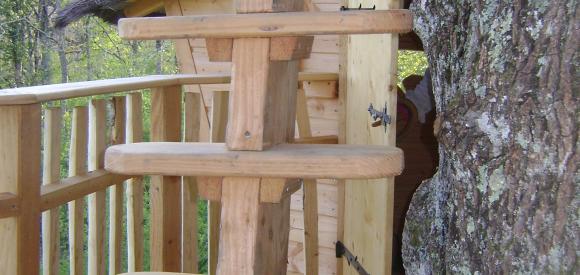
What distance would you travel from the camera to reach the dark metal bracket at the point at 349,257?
341cm

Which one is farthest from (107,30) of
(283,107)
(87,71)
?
(283,107)

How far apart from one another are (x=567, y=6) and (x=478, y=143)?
287mm

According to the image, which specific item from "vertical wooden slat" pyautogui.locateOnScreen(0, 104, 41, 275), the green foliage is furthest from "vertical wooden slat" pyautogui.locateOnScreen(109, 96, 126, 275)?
the green foliage

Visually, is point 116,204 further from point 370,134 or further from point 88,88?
point 370,134

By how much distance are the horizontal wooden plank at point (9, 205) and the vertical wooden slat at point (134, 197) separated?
743 millimetres

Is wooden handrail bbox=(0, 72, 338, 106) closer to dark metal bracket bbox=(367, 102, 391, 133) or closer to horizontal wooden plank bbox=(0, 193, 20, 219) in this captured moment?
horizontal wooden plank bbox=(0, 193, 20, 219)

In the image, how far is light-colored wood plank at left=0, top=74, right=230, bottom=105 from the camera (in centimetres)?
221

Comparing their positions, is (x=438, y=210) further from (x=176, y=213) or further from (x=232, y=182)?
(x=176, y=213)

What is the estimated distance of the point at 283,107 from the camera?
1.72 metres

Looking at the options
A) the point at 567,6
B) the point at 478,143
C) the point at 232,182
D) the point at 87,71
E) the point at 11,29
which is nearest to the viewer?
the point at 567,6

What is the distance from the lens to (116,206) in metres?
2.87

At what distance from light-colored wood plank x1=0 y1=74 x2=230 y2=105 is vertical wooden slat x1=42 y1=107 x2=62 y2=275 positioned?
0.34 ft

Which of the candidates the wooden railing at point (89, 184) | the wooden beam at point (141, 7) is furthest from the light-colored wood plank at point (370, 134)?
the wooden beam at point (141, 7)

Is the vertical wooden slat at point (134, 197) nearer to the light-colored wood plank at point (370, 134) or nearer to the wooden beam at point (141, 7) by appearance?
the light-colored wood plank at point (370, 134)
